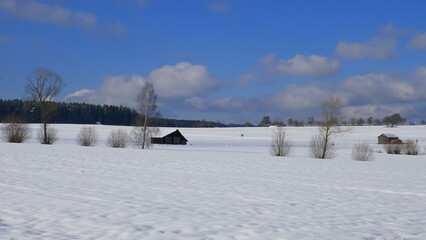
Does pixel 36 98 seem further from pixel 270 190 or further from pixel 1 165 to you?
pixel 270 190

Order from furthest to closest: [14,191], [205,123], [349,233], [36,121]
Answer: [205,123]
[36,121]
[14,191]
[349,233]

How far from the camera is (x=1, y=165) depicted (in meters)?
18.5

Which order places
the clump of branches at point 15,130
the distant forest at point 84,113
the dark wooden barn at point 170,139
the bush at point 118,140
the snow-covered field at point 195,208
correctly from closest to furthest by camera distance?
the snow-covered field at point 195,208 → the clump of branches at point 15,130 → the bush at point 118,140 → the dark wooden barn at point 170,139 → the distant forest at point 84,113

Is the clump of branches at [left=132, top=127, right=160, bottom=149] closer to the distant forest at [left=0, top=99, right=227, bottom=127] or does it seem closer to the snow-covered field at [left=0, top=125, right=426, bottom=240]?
the snow-covered field at [left=0, top=125, right=426, bottom=240]

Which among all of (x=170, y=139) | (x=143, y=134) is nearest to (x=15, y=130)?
(x=143, y=134)

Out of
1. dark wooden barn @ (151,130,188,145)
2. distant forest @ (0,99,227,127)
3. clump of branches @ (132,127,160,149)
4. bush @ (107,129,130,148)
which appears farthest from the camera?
distant forest @ (0,99,227,127)

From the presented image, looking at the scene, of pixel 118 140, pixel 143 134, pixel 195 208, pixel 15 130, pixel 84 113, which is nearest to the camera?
pixel 195 208

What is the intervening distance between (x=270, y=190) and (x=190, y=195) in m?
3.48

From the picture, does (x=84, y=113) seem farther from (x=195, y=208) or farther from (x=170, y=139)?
A: (x=195, y=208)

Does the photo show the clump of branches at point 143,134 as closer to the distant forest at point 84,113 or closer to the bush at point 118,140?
the bush at point 118,140

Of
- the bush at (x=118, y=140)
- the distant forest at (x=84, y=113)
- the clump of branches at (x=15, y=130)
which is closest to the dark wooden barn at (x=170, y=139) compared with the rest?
the bush at (x=118, y=140)

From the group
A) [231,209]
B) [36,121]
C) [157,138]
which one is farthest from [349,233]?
[36,121]

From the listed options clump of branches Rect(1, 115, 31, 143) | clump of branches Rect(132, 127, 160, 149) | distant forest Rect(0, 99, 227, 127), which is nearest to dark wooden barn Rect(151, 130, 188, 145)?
clump of branches Rect(132, 127, 160, 149)

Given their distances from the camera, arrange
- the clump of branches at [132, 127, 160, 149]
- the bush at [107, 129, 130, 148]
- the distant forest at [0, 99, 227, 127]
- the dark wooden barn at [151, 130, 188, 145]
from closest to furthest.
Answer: the clump of branches at [132, 127, 160, 149]
the bush at [107, 129, 130, 148]
the dark wooden barn at [151, 130, 188, 145]
the distant forest at [0, 99, 227, 127]
